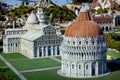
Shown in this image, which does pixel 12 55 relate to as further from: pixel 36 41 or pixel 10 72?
pixel 10 72

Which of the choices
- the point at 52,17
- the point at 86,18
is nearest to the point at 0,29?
the point at 52,17

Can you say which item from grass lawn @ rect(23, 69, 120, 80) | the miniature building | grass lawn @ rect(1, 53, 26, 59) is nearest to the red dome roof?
grass lawn @ rect(23, 69, 120, 80)

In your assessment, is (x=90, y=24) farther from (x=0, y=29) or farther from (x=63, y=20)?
(x=63, y=20)

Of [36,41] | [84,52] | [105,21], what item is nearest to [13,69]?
[36,41]

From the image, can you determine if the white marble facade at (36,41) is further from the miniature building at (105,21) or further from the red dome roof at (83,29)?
the miniature building at (105,21)

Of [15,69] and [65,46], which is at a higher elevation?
[65,46]

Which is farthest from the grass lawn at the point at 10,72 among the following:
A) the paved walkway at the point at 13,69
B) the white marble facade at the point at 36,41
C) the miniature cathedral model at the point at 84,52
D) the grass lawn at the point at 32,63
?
the white marble facade at the point at 36,41
